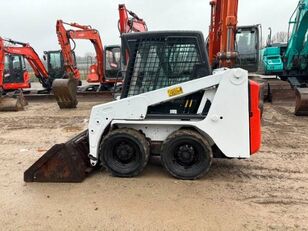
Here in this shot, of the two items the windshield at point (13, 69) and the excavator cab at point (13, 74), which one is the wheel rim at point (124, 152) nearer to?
the excavator cab at point (13, 74)

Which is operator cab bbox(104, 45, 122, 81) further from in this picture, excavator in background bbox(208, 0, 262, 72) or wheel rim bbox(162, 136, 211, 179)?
wheel rim bbox(162, 136, 211, 179)

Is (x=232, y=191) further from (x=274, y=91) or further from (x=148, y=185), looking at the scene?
(x=274, y=91)

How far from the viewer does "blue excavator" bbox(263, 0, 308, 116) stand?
831cm

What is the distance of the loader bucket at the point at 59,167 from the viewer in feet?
13.3

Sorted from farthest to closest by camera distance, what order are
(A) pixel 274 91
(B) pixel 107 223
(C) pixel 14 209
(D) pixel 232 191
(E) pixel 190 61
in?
(A) pixel 274 91, (E) pixel 190 61, (D) pixel 232 191, (C) pixel 14 209, (B) pixel 107 223

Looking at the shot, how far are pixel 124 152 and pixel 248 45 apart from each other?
8.76 meters

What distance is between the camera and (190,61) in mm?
4188

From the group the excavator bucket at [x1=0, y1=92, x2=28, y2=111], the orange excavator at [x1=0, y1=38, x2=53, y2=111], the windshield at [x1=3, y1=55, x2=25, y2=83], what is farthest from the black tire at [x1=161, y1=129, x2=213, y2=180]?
the windshield at [x1=3, y1=55, x2=25, y2=83]

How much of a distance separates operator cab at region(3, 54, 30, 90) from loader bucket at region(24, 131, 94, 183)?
12165 millimetres

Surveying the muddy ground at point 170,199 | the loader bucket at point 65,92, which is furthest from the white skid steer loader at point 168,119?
the loader bucket at point 65,92

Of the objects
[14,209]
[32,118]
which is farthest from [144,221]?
[32,118]

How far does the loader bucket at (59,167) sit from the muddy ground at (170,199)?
0.11 metres

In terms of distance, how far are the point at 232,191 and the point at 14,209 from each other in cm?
244

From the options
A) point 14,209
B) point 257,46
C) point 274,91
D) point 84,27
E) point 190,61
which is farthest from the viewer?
point 84,27
